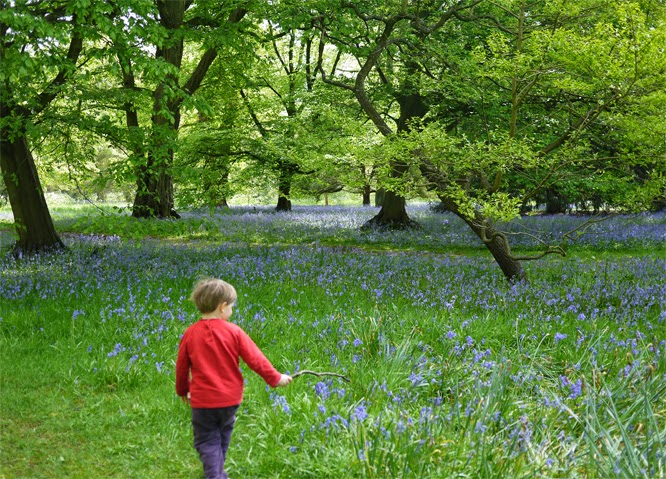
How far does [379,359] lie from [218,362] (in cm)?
210

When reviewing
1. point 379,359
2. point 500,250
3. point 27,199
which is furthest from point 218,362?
point 27,199

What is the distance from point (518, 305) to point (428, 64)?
283 inches

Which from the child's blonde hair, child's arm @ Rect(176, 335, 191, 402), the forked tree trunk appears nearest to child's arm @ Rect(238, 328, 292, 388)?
the child's blonde hair

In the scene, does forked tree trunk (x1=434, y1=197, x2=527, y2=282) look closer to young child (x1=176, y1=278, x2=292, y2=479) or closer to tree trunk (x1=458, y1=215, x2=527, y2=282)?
tree trunk (x1=458, y1=215, x2=527, y2=282)

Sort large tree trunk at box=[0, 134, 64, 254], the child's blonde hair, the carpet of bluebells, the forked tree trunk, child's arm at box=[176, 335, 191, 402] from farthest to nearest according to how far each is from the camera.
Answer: large tree trunk at box=[0, 134, 64, 254] < the forked tree trunk < the carpet of bluebells < child's arm at box=[176, 335, 191, 402] < the child's blonde hair

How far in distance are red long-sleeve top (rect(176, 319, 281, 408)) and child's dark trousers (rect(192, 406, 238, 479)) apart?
2.3 inches

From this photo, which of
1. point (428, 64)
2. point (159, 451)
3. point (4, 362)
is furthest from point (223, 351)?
point (428, 64)

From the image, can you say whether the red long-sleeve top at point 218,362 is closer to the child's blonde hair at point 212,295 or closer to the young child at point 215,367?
the young child at point 215,367

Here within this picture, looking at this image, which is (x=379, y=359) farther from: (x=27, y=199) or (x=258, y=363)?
(x=27, y=199)

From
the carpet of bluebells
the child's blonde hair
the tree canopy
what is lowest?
the carpet of bluebells

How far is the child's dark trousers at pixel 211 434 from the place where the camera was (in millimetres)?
3254

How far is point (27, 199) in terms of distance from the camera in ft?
37.2

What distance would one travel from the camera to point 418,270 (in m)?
10.0

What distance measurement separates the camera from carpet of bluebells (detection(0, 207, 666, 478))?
3451mm
